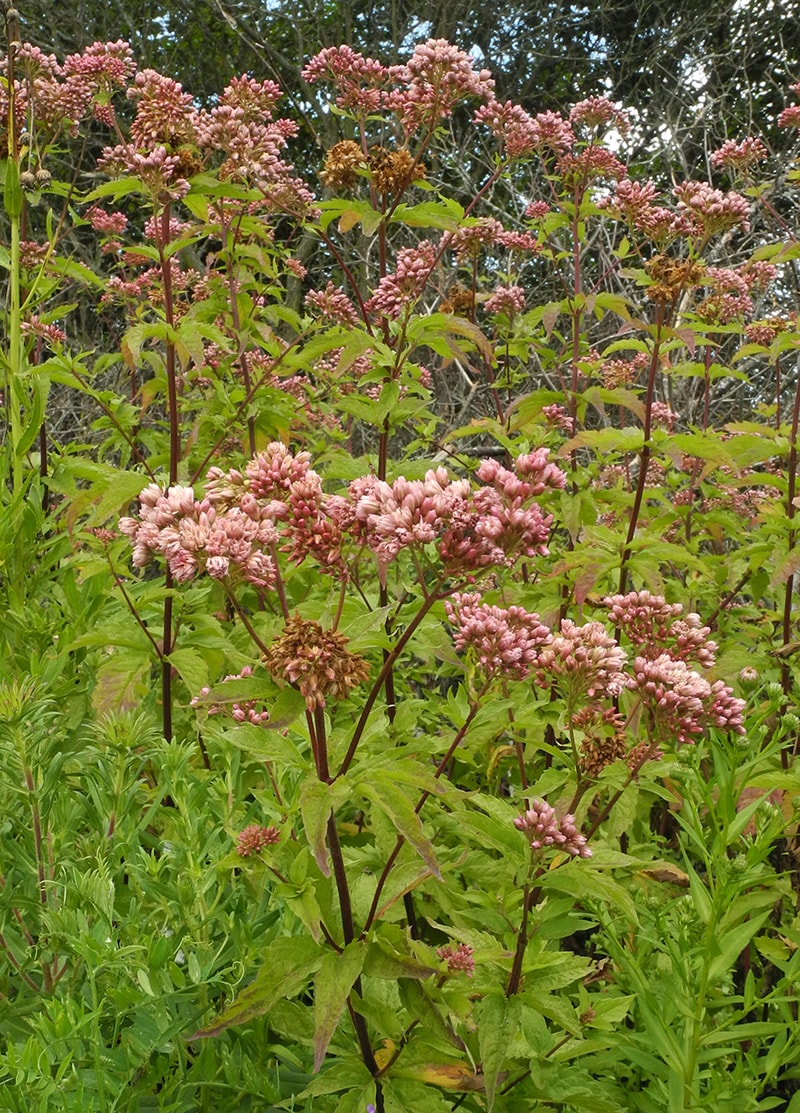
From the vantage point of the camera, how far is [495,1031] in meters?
1.63

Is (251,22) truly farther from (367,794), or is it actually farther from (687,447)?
(367,794)

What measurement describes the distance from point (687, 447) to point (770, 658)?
33.3 inches

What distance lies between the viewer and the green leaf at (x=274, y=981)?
1.41 metres

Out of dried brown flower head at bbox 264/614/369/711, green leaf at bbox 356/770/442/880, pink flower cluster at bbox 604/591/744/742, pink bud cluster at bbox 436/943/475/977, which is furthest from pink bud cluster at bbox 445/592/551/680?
pink bud cluster at bbox 436/943/475/977

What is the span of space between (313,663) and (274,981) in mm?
524

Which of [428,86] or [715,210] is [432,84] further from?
[715,210]

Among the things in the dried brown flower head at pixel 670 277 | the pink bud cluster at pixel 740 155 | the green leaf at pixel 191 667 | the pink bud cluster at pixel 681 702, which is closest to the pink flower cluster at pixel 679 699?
the pink bud cluster at pixel 681 702

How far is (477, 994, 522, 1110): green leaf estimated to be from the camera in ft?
5.08

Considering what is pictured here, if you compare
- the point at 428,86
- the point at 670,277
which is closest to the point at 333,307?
the point at 428,86

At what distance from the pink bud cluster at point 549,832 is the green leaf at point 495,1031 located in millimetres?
300

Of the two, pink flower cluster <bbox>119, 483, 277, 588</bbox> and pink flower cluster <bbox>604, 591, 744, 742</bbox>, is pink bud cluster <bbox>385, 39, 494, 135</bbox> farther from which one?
pink flower cluster <bbox>604, 591, 744, 742</bbox>

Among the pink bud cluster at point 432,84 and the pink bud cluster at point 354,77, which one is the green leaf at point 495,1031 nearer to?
the pink bud cluster at point 432,84

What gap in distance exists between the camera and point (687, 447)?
120 inches

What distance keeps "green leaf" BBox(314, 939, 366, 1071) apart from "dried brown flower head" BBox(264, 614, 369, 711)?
430mm
